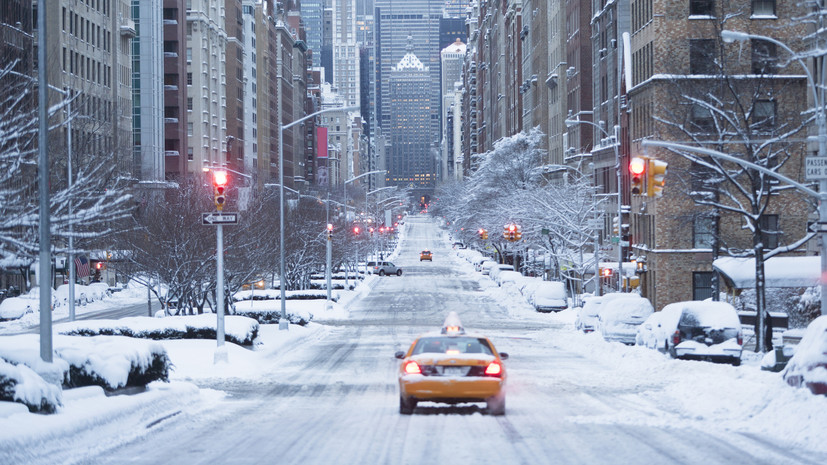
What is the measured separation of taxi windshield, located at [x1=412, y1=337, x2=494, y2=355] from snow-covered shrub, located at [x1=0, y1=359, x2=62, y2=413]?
597 cm

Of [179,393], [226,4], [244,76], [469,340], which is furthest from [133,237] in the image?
[244,76]

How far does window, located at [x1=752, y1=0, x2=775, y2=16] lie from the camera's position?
5488cm

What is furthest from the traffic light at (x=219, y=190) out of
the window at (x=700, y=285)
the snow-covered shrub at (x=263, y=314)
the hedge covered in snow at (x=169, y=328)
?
the window at (x=700, y=285)

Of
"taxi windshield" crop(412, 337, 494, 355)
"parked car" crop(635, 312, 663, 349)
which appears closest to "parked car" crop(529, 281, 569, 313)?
"parked car" crop(635, 312, 663, 349)

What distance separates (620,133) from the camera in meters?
67.8

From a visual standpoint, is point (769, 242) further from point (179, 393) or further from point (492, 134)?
point (492, 134)

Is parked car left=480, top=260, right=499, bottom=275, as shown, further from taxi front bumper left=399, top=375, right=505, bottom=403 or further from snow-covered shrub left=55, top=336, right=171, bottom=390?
taxi front bumper left=399, top=375, right=505, bottom=403

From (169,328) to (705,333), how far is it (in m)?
15.2

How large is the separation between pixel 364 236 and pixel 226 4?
5512 cm

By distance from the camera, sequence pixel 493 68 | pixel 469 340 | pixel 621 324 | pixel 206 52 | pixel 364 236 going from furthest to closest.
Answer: pixel 493 68, pixel 206 52, pixel 364 236, pixel 621 324, pixel 469 340

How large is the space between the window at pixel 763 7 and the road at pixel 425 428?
2997 cm

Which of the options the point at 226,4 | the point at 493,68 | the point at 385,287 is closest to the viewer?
the point at 385,287

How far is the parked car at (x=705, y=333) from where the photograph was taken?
2816 centimetres

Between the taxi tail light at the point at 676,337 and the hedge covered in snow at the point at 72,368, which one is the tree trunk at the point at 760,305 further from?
the hedge covered in snow at the point at 72,368
